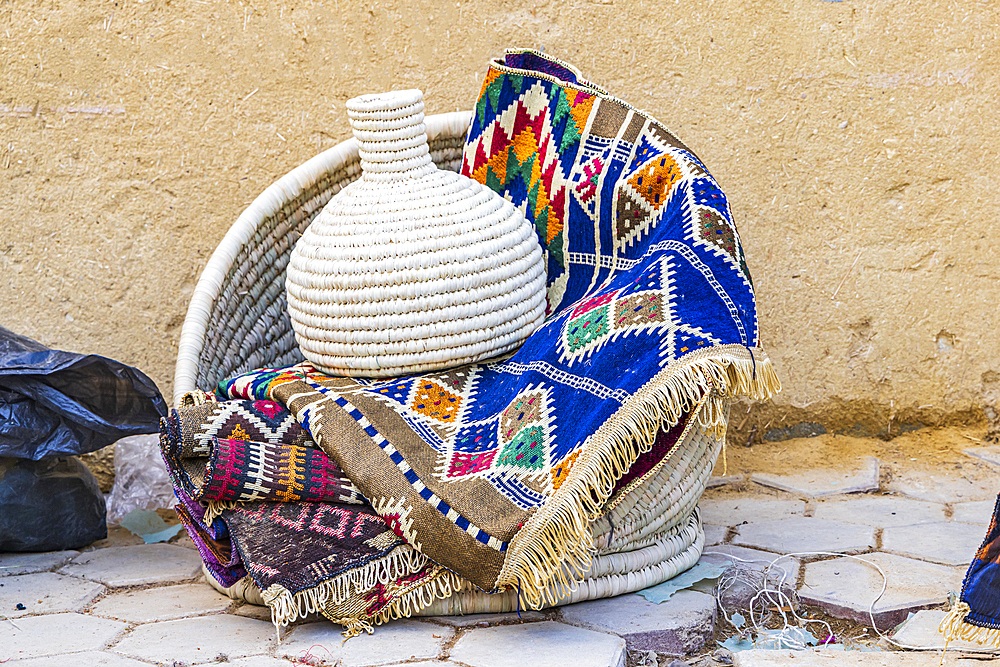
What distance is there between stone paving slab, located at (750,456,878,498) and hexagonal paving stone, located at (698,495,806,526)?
0.29 feet

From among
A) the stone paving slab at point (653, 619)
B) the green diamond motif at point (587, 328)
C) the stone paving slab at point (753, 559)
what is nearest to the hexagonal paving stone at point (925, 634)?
the stone paving slab at point (753, 559)

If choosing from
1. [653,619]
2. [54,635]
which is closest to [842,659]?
[653,619]

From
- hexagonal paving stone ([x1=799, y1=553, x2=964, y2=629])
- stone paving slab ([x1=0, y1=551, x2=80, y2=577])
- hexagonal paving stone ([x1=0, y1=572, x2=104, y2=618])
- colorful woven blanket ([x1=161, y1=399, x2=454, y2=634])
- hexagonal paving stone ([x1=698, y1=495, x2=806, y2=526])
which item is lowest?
stone paving slab ([x1=0, y1=551, x2=80, y2=577])

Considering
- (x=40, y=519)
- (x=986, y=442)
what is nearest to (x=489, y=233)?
(x=40, y=519)

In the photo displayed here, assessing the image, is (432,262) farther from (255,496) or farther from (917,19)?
(917,19)

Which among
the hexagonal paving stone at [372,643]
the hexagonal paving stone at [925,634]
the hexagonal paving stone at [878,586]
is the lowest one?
the hexagonal paving stone at [372,643]

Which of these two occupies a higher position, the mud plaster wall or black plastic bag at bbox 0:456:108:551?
the mud plaster wall

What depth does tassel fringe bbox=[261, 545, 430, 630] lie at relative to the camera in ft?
5.23

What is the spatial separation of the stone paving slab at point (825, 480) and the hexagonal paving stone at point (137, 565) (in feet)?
4.60

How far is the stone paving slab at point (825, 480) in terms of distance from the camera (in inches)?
92.3

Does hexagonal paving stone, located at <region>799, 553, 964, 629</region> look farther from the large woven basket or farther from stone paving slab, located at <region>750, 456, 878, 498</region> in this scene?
stone paving slab, located at <region>750, 456, 878, 498</region>

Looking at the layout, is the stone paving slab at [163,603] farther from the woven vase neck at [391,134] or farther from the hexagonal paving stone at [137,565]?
the woven vase neck at [391,134]

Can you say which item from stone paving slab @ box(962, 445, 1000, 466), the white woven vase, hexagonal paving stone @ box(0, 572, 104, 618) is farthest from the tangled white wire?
hexagonal paving stone @ box(0, 572, 104, 618)

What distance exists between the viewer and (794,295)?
2.55m
